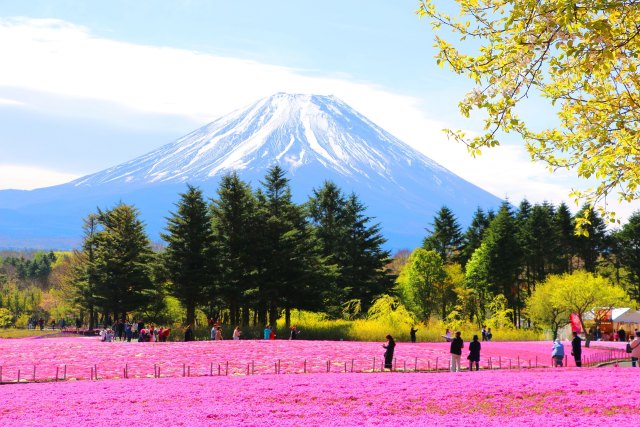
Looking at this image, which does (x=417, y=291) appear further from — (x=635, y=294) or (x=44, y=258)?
(x=44, y=258)

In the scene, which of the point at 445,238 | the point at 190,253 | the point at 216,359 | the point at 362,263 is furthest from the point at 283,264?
the point at 445,238

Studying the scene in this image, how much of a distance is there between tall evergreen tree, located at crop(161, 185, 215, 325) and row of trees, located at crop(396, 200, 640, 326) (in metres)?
26.9

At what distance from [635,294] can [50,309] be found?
92244 millimetres

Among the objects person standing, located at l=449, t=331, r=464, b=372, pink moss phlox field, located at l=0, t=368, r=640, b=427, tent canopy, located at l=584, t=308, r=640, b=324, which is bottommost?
pink moss phlox field, located at l=0, t=368, r=640, b=427

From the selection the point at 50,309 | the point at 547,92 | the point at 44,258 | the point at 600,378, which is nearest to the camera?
the point at 547,92

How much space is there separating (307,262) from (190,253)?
10.1m

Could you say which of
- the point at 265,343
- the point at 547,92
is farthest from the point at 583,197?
the point at 265,343

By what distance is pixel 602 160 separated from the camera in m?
11.9

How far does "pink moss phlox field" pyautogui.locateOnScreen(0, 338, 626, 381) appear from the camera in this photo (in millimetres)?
31359

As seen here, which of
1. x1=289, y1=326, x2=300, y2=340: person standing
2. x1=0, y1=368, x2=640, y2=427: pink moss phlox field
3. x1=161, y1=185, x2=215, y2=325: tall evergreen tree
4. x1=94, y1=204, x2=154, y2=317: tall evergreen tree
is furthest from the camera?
x1=94, y1=204, x2=154, y2=317: tall evergreen tree

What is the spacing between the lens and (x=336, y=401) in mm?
20781

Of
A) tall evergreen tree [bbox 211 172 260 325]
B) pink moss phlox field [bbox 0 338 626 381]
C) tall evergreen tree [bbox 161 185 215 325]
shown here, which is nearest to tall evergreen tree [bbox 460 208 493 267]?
tall evergreen tree [bbox 211 172 260 325]

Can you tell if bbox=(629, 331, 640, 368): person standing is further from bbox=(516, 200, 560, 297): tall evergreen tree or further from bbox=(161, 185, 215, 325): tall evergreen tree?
bbox=(516, 200, 560, 297): tall evergreen tree

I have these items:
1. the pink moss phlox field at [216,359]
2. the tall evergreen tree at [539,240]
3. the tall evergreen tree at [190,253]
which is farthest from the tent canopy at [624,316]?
the tall evergreen tree at [190,253]
